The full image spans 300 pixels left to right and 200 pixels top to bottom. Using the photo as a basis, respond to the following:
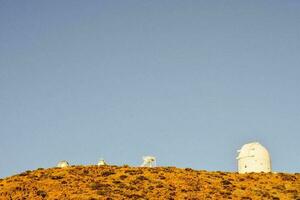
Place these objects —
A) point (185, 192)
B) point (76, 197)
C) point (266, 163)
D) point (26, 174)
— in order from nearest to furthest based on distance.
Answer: point (76, 197)
point (185, 192)
point (26, 174)
point (266, 163)

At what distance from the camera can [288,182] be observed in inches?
1762

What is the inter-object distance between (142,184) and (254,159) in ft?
82.5

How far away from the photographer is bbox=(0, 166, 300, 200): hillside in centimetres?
3812

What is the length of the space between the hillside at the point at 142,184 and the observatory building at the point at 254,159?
15.5 metres

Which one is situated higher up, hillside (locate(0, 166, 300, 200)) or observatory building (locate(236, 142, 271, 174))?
observatory building (locate(236, 142, 271, 174))

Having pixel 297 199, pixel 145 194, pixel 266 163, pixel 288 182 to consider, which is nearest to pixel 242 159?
pixel 266 163

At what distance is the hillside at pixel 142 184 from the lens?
125ft

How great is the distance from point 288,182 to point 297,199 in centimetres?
410

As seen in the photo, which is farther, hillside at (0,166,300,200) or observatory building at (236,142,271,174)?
observatory building at (236,142,271,174)

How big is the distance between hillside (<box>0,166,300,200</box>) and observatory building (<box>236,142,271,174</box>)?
15486 millimetres

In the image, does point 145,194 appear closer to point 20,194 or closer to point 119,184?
point 119,184

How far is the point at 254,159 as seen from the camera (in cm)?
6247

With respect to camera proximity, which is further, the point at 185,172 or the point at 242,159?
the point at 242,159

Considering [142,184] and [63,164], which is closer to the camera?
[142,184]
